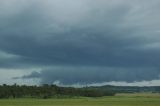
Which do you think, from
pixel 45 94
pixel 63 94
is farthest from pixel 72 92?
pixel 45 94

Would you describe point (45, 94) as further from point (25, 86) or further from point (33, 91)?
point (25, 86)

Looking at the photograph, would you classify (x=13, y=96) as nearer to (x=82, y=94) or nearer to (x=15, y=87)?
(x=15, y=87)

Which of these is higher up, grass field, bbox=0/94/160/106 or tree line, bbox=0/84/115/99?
tree line, bbox=0/84/115/99

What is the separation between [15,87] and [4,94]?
16.4 meters

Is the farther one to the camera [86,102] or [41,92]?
[41,92]

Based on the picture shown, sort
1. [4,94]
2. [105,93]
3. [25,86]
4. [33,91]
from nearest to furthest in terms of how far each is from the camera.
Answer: [4,94]
[33,91]
[25,86]
[105,93]

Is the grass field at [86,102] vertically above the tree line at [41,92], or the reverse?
the tree line at [41,92]

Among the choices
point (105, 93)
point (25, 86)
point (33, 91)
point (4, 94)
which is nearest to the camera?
point (4, 94)

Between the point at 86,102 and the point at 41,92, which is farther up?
the point at 41,92

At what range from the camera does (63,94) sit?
564 ft

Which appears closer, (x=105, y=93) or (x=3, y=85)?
(x=3, y=85)

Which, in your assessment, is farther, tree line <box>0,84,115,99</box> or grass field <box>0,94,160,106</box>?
tree line <box>0,84,115,99</box>

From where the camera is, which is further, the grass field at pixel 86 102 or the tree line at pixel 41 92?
the tree line at pixel 41 92

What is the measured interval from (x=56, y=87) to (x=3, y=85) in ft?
87.4
